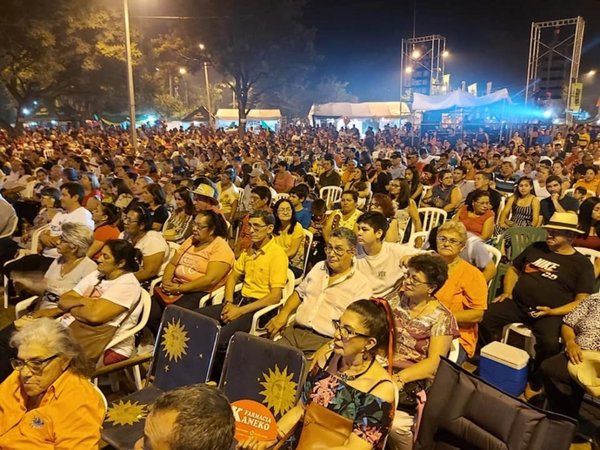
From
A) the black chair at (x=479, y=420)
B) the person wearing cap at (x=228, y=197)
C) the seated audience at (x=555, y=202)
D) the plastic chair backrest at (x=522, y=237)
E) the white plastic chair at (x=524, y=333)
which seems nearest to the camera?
the black chair at (x=479, y=420)

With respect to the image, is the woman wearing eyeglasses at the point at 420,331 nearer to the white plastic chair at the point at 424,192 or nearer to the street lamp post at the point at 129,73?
the white plastic chair at the point at 424,192

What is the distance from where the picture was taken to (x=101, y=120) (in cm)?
3369

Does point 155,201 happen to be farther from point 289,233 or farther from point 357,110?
point 357,110

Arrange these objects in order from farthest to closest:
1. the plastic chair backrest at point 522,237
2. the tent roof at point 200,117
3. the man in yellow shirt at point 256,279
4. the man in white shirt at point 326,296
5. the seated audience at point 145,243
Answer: the tent roof at point 200,117
the plastic chair backrest at point 522,237
the seated audience at point 145,243
the man in yellow shirt at point 256,279
the man in white shirt at point 326,296

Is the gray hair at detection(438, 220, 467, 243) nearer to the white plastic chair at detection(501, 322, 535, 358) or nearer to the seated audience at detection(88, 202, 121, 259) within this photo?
the white plastic chair at detection(501, 322, 535, 358)

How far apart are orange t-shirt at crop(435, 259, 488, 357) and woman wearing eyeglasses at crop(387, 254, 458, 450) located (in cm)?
58

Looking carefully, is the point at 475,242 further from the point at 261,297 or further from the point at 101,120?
the point at 101,120

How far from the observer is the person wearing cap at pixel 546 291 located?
373 cm

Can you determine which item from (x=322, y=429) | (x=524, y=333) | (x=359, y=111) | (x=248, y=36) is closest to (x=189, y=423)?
(x=322, y=429)

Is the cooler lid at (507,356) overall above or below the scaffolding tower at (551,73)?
below

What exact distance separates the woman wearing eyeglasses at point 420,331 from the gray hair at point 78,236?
250 cm

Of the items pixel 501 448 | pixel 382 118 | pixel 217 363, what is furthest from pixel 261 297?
pixel 382 118

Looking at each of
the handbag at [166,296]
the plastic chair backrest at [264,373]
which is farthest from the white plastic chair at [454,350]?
the handbag at [166,296]

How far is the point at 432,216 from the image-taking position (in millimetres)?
6660
